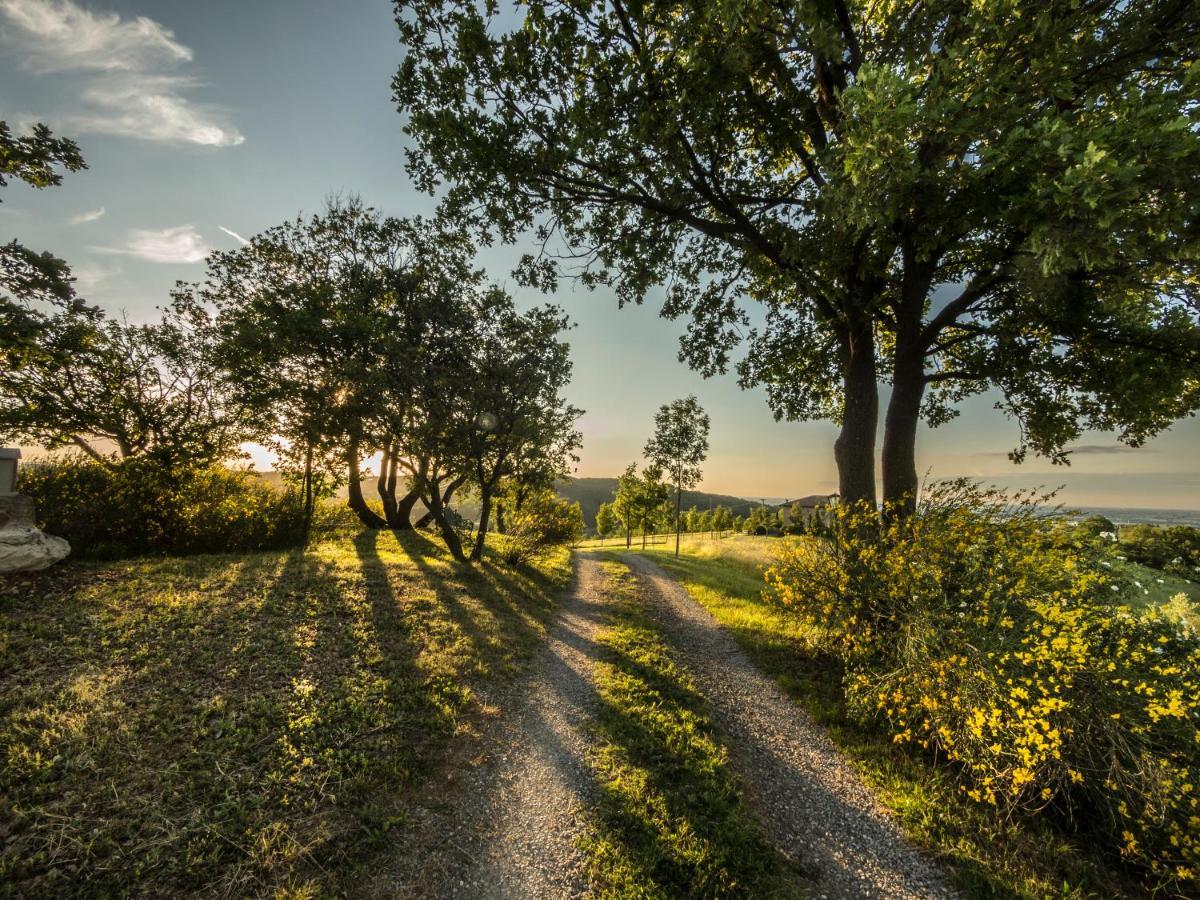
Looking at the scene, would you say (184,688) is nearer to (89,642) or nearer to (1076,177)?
(89,642)

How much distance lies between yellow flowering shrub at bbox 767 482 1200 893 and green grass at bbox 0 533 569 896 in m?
6.16

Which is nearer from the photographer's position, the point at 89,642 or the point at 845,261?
the point at 89,642

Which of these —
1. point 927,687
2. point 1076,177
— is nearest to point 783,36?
point 1076,177

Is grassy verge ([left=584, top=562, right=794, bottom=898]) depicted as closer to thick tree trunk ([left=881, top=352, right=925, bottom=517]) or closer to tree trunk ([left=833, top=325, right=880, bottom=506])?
tree trunk ([left=833, top=325, right=880, bottom=506])

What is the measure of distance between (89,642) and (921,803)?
11871 mm

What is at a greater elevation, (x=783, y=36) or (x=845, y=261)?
(x=783, y=36)

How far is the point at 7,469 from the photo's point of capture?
968 cm

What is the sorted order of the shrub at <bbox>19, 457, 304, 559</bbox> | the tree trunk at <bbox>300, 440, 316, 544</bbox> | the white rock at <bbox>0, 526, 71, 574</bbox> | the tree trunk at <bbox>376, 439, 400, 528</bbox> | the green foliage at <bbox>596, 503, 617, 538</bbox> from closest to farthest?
the white rock at <bbox>0, 526, 71, 574</bbox>, the shrub at <bbox>19, 457, 304, 559</bbox>, the tree trunk at <bbox>300, 440, 316, 544</bbox>, the tree trunk at <bbox>376, 439, 400, 528</bbox>, the green foliage at <bbox>596, 503, 617, 538</bbox>

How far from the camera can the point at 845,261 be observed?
7117 millimetres

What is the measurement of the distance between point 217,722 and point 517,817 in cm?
403

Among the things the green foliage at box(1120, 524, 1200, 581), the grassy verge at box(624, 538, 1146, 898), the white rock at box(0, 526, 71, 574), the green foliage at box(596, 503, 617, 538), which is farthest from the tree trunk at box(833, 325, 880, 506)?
the green foliage at box(596, 503, 617, 538)

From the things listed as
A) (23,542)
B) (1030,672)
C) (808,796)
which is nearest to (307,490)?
(23,542)

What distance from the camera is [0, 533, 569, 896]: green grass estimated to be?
3324mm

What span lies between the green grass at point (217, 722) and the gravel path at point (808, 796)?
392 centimetres
